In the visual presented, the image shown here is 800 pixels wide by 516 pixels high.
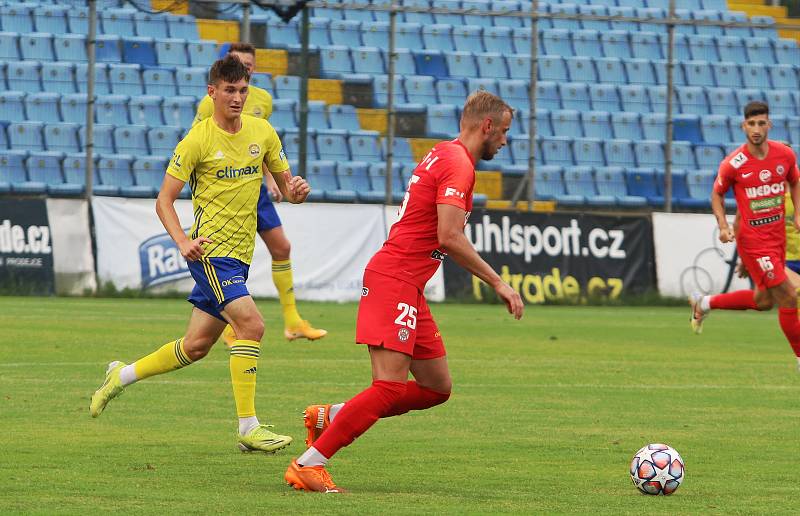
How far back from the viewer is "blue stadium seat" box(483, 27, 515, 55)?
86.6 feet

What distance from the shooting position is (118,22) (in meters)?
26.0

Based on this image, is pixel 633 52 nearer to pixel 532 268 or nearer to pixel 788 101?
pixel 788 101

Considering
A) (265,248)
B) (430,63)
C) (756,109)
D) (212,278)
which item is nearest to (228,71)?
(212,278)

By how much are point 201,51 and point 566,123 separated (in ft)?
22.7

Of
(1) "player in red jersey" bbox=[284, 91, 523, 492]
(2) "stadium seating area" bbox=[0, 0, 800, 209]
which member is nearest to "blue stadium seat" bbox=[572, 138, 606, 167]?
(2) "stadium seating area" bbox=[0, 0, 800, 209]

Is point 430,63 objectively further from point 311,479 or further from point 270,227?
point 311,479

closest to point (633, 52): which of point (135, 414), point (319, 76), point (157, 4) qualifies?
point (319, 76)

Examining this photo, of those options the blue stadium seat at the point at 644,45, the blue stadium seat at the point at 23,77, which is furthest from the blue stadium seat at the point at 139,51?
the blue stadium seat at the point at 644,45

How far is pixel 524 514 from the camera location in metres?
6.12

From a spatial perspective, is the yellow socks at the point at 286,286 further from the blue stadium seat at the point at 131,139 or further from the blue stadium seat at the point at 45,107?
the blue stadium seat at the point at 45,107

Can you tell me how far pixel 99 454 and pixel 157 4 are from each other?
19.1 metres

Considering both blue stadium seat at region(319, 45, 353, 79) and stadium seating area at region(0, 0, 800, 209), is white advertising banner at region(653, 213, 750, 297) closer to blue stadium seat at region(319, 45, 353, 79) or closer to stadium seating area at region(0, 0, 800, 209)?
stadium seating area at region(0, 0, 800, 209)

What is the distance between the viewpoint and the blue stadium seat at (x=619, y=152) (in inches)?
1049

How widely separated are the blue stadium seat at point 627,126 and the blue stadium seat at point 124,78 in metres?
8.72
